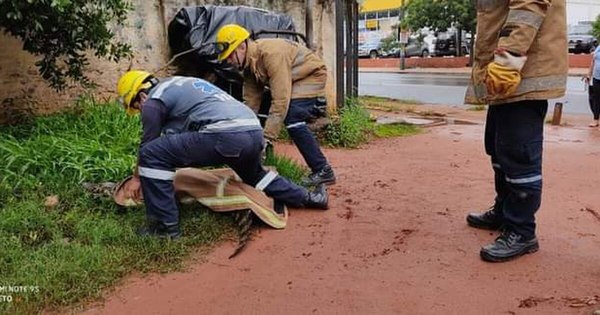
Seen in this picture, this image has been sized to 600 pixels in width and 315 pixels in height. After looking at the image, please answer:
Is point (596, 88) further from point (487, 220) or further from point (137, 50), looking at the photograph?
point (137, 50)

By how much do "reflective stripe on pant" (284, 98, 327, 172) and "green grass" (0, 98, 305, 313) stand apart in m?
0.22

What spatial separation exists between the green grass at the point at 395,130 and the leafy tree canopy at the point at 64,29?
373 cm

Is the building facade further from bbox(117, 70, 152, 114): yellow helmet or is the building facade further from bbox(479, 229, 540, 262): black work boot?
bbox(479, 229, 540, 262): black work boot

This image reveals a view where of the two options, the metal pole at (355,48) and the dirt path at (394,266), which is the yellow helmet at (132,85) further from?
the metal pole at (355,48)

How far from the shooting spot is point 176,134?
12.1 feet

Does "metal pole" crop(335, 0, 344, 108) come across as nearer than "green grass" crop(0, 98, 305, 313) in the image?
No

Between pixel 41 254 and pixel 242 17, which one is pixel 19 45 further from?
pixel 41 254

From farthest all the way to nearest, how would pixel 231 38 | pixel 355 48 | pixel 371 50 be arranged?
pixel 371 50 → pixel 355 48 → pixel 231 38

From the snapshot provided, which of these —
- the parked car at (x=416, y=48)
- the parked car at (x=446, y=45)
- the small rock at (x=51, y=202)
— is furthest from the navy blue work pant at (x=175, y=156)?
the parked car at (x=416, y=48)

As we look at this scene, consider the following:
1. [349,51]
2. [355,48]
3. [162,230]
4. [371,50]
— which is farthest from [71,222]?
[371,50]

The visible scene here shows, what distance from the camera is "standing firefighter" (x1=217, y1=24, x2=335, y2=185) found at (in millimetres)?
4277

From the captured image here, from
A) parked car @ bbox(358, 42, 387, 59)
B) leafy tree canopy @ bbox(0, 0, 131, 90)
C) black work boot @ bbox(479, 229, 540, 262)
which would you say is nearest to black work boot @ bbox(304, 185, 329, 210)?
black work boot @ bbox(479, 229, 540, 262)

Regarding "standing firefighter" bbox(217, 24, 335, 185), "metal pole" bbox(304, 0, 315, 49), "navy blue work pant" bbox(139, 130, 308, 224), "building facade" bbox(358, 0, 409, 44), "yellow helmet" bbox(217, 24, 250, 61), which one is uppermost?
"building facade" bbox(358, 0, 409, 44)

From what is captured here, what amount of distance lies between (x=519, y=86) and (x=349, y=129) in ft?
13.3
